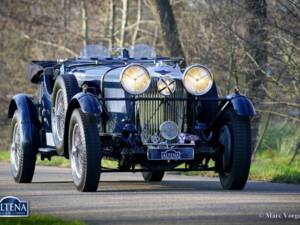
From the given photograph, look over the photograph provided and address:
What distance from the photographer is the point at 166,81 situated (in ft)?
42.7

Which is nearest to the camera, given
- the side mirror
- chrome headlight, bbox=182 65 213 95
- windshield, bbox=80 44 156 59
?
chrome headlight, bbox=182 65 213 95

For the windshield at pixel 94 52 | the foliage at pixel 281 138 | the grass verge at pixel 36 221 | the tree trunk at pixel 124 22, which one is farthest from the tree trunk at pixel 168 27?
the grass verge at pixel 36 221

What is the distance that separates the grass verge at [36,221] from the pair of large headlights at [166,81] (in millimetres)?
3255

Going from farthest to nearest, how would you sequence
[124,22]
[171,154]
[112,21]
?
[124,22] < [112,21] < [171,154]

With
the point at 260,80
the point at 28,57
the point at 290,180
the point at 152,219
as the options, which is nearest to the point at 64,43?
the point at 28,57

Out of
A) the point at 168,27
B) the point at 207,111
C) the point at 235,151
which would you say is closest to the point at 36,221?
the point at 235,151

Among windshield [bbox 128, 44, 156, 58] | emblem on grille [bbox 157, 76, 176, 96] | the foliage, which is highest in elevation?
windshield [bbox 128, 44, 156, 58]

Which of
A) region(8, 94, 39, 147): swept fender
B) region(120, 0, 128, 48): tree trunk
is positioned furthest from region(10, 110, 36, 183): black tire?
region(120, 0, 128, 48): tree trunk

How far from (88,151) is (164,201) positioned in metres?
1.32

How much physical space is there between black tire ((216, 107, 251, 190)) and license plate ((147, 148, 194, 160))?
1.56 feet

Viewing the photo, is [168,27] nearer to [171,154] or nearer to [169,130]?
[169,130]

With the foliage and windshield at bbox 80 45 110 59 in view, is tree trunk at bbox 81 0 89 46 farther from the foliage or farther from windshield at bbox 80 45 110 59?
windshield at bbox 80 45 110 59

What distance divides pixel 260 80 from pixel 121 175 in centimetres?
468

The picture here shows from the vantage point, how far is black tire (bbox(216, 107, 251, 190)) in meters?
12.7
